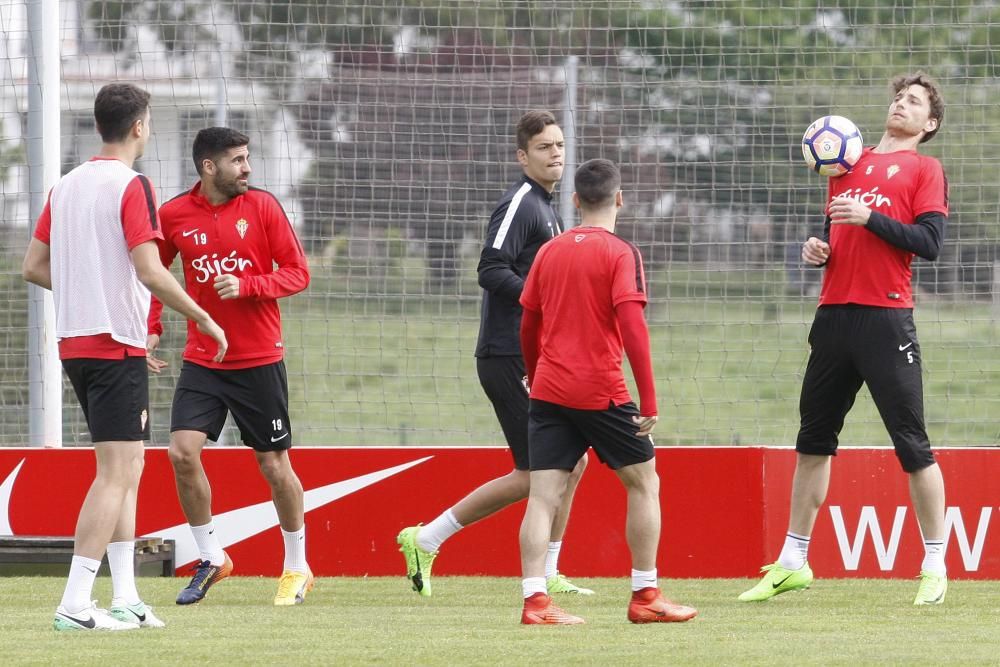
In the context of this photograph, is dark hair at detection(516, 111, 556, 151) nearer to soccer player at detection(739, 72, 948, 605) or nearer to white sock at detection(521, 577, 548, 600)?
soccer player at detection(739, 72, 948, 605)

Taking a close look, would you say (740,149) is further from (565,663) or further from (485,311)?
(565,663)

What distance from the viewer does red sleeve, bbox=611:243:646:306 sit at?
5.66m

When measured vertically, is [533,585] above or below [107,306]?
below

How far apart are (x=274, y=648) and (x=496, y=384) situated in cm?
203

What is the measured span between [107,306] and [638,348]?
2.07m

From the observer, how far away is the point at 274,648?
5301 mm

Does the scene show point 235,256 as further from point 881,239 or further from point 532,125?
point 881,239

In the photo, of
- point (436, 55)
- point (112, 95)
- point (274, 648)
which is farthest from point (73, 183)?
point (436, 55)

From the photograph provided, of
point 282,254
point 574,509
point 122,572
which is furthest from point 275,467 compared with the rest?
point 574,509

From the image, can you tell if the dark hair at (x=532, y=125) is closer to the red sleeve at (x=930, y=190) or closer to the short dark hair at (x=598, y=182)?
the short dark hair at (x=598, y=182)

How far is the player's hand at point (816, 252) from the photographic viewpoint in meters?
6.70

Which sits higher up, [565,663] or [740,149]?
[740,149]

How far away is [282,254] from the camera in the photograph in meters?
6.80

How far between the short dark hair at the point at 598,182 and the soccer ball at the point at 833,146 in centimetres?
142
